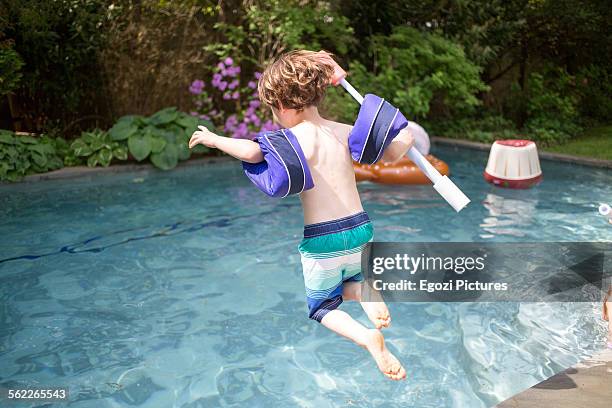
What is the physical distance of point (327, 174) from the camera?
2.82 m

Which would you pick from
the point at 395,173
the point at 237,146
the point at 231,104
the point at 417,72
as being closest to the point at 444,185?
the point at 237,146

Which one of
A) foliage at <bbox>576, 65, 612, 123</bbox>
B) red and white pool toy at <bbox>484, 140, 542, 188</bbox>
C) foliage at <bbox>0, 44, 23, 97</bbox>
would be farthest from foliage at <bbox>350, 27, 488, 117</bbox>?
foliage at <bbox>0, 44, 23, 97</bbox>

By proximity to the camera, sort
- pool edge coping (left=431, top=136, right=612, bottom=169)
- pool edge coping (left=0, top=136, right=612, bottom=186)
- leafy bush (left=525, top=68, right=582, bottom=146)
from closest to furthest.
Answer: pool edge coping (left=0, top=136, right=612, bottom=186), pool edge coping (left=431, top=136, right=612, bottom=169), leafy bush (left=525, top=68, right=582, bottom=146)

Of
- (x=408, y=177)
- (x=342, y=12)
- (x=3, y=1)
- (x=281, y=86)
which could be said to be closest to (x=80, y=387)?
(x=281, y=86)

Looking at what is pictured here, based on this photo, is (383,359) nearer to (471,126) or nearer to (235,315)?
(235,315)

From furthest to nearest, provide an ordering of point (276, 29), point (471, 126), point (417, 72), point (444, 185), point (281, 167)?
point (471, 126) → point (417, 72) → point (276, 29) → point (444, 185) → point (281, 167)

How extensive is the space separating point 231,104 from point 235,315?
27.9 ft

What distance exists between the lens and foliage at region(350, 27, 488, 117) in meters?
13.0

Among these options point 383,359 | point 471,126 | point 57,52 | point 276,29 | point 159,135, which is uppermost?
point 276,29

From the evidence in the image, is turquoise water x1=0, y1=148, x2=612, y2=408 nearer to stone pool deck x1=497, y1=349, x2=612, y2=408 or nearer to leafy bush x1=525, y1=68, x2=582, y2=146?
stone pool deck x1=497, y1=349, x2=612, y2=408

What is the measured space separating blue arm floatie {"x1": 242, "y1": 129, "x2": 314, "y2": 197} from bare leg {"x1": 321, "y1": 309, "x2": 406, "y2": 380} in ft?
1.97

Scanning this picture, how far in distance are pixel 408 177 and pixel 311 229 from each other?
6987 millimetres

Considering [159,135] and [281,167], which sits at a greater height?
[281,167]

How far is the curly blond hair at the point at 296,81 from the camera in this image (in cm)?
272
